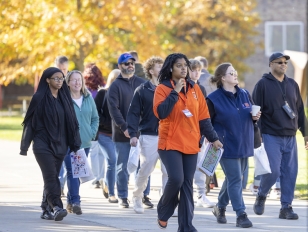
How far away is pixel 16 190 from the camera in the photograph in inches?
486

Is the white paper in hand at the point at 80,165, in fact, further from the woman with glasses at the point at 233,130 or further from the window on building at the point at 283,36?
the window on building at the point at 283,36

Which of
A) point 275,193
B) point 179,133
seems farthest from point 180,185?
point 275,193

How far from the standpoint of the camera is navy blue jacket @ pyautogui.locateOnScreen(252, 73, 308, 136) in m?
9.88

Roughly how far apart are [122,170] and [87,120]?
0.81 metres

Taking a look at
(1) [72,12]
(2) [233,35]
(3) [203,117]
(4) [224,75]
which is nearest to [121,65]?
(4) [224,75]

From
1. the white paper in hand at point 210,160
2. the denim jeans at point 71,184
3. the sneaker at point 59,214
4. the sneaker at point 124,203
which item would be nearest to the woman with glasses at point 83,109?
the denim jeans at point 71,184

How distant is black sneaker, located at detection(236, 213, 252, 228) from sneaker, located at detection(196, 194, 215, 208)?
186 centimetres

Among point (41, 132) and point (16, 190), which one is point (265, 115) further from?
point (16, 190)

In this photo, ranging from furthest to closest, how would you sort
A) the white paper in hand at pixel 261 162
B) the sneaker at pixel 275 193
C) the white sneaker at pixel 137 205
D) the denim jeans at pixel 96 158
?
the denim jeans at pixel 96 158
the sneaker at pixel 275 193
the white sneaker at pixel 137 205
the white paper in hand at pixel 261 162

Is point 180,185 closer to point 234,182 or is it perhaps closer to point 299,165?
point 234,182

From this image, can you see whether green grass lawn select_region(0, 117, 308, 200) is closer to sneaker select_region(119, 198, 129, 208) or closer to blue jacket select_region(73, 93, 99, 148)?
sneaker select_region(119, 198, 129, 208)

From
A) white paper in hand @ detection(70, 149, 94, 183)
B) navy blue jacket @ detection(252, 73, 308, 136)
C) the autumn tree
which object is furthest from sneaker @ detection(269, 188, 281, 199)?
the autumn tree

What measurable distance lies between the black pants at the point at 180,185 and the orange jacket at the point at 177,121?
89mm

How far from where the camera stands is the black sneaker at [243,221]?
904 cm
